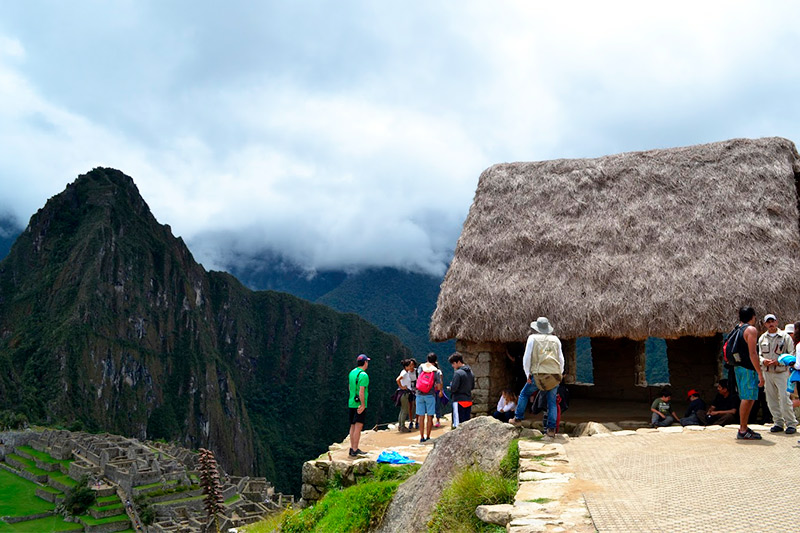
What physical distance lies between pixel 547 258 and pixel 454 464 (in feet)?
17.8

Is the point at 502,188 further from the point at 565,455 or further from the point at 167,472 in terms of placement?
the point at 167,472

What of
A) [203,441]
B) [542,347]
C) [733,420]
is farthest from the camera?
[203,441]

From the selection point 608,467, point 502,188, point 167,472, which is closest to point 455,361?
point 608,467

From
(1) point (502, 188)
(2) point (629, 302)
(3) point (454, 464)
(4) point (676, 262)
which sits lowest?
(3) point (454, 464)

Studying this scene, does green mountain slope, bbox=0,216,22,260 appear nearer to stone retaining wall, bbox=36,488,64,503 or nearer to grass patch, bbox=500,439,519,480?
stone retaining wall, bbox=36,488,64,503

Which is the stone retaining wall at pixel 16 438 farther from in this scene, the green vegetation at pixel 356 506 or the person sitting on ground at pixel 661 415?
the person sitting on ground at pixel 661 415

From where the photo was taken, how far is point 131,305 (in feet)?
303

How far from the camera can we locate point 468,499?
438 cm

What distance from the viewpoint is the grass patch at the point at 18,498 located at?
35.8 metres

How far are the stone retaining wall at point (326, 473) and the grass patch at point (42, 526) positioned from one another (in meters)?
Answer: 32.2

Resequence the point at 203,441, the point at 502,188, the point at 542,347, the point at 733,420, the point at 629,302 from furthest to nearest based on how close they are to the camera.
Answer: the point at 203,441 → the point at 502,188 → the point at 629,302 → the point at 733,420 → the point at 542,347

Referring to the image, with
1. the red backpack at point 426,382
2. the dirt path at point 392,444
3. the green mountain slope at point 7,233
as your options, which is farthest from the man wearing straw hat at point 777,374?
the green mountain slope at point 7,233

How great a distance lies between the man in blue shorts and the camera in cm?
566

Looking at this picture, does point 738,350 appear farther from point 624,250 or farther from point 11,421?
point 11,421
